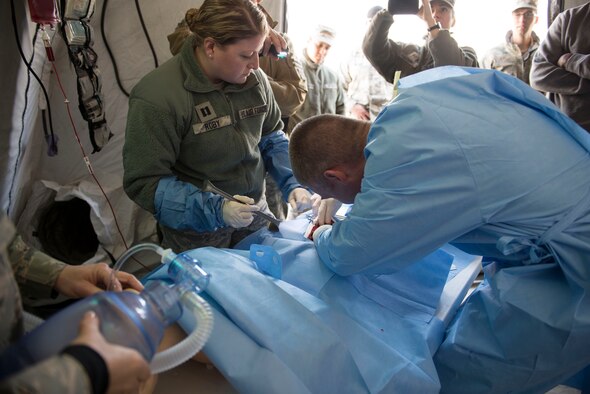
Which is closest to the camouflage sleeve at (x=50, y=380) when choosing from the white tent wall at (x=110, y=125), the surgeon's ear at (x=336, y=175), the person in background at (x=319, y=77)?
the surgeon's ear at (x=336, y=175)

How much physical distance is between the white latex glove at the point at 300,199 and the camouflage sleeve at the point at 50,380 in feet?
4.47

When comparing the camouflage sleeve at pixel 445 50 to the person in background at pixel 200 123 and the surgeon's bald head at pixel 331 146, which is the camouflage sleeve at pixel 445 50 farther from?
the surgeon's bald head at pixel 331 146

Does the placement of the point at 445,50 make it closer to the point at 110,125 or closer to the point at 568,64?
the point at 568,64

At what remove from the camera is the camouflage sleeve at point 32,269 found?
38.6 inches

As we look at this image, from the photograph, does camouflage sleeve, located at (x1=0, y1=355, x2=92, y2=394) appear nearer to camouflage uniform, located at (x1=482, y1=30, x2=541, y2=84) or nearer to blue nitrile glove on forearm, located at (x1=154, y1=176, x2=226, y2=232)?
blue nitrile glove on forearm, located at (x1=154, y1=176, x2=226, y2=232)

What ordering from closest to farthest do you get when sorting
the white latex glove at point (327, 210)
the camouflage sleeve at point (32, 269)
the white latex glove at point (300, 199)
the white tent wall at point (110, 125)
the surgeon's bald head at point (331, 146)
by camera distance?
the camouflage sleeve at point (32, 269)
the surgeon's bald head at point (331, 146)
the white latex glove at point (327, 210)
the white latex glove at point (300, 199)
the white tent wall at point (110, 125)

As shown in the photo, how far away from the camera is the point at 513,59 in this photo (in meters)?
3.76

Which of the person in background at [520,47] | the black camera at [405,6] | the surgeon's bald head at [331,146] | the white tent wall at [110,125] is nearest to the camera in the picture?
the surgeon's bald head at [331,146]

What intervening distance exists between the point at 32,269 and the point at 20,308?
0.66ft

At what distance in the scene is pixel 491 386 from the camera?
1.27m

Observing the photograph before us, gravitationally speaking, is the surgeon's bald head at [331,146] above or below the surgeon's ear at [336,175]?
above

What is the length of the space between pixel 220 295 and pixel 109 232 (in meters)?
1.82

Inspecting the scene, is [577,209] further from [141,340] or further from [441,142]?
[141,340]

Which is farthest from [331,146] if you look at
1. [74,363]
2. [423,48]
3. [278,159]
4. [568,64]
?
[568,64]
